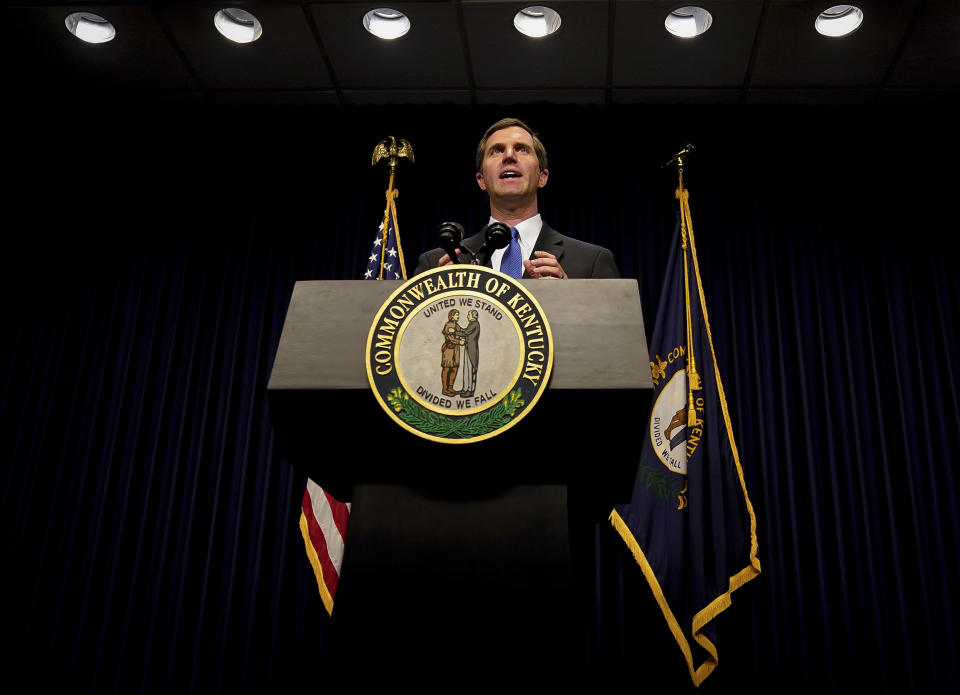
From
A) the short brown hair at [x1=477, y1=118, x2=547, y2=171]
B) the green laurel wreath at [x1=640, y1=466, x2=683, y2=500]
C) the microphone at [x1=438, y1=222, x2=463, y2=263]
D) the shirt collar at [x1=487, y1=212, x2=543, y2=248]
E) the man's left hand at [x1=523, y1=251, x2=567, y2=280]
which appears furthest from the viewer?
the green laurel wreath at [x1=640, y1=466, x2=683, y2=500]

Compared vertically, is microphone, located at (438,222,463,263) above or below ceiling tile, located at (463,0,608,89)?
below

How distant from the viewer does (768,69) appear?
424 centimetres

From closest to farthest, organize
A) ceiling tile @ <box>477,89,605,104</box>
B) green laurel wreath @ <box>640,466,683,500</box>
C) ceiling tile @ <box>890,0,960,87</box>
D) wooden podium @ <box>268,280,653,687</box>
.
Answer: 1. wooden podium @ <box>268,280,653,687</box>
2. green laurel wreath @ <box>640,466,683,500</box>
3. ceiling tile @ <box>890,0,960,87</box>
4. ceiling tile @ <box>477,89,605,104</box>

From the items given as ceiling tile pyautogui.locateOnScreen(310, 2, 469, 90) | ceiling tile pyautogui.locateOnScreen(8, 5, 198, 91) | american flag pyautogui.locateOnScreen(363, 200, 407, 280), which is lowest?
american flag pyautogui.locateOnScreen(363, 200, 407, 280)

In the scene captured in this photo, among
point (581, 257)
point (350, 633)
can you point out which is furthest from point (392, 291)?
point (581, 257)

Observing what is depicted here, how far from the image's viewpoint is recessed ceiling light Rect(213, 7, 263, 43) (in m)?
4.08

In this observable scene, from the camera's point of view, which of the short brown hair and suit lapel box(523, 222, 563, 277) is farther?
the short brown hair

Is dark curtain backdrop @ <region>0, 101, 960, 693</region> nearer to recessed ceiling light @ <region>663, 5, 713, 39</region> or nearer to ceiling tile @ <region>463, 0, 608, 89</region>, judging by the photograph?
ceiling tile @ <region>463, 0, 608, 89</region>

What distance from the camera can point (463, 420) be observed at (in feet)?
3.68

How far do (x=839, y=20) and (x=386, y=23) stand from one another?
93.8 inches

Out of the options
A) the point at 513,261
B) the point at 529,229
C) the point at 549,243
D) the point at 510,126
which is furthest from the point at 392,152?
the point at 513,261

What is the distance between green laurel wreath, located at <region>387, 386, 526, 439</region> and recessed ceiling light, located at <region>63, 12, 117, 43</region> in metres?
4.00

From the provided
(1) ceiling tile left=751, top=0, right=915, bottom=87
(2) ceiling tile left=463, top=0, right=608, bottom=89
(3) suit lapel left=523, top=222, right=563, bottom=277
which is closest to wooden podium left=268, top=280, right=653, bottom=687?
(3) suit lapel left=523, top=222, right=563, bottom=277

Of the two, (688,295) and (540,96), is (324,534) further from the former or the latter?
(540,96)
